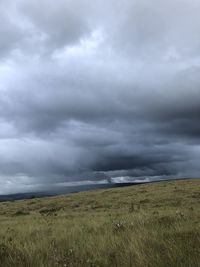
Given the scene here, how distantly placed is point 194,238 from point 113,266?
6.18 ft

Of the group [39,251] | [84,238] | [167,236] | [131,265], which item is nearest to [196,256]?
[131,265]

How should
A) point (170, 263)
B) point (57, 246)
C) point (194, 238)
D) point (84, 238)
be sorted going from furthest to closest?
point (84, 238) → point (57, 246) → point (194, 238) → point (170, 263)

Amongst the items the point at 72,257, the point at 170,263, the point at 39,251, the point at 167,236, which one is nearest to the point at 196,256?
the point at 170,263

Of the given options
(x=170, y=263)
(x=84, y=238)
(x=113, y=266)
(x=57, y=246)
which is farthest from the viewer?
(x=84, y=238)

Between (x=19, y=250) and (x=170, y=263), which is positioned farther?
(x=19, y=250)

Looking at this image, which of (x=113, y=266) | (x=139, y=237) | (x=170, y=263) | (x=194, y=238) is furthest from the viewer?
(x=139, y=237)

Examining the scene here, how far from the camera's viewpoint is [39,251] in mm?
8633

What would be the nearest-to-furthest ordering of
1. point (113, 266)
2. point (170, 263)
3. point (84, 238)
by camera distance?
point (170, 263) < point (113, 266) < point (84, 238)

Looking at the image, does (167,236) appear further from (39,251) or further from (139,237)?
(39,251)

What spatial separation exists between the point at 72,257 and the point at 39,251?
1049mm

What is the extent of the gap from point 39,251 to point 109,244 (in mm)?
1566

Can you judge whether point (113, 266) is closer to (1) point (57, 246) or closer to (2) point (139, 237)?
(2) point (139, 237)

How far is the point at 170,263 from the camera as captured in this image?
661 centimetres

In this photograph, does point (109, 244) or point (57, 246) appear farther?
point (57, 246)
